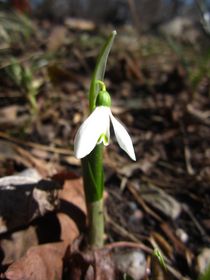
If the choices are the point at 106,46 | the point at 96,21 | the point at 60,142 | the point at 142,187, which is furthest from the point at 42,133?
the point at 96,21

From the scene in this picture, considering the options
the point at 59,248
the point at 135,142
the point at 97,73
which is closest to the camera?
the point at 97,73

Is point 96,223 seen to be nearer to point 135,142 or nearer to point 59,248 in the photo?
point 59,248

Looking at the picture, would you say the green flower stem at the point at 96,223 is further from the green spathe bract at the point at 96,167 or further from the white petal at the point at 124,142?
the white petal at the point at 124,142

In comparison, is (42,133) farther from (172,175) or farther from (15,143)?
(172,175)

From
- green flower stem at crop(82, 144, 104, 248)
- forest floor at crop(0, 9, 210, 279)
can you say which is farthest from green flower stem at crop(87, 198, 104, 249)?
forest floor at crop(0, 9, 210, 279)

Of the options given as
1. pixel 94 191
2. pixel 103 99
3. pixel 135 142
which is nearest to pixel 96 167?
pixel 94 191

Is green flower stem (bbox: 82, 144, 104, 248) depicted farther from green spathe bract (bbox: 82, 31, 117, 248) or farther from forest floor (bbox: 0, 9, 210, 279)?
forest floor (bbox: 0, 9, 210, 279)
